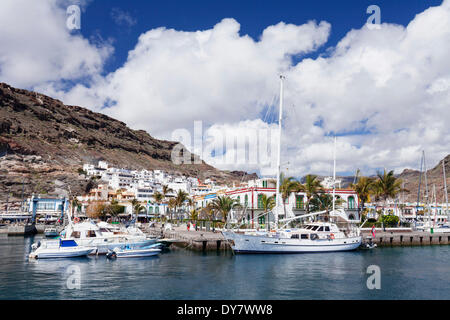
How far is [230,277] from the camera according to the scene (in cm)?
2667

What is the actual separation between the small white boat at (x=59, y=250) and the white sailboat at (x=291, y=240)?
16423 millimetres

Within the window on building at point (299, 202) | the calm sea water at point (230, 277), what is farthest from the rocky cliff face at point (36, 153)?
the calm sea water at point (230, 277)

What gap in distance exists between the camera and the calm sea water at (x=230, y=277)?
21984mm

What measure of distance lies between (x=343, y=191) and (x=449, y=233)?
57.9ft

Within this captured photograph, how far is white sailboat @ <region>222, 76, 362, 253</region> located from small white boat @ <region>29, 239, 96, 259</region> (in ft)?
53.9

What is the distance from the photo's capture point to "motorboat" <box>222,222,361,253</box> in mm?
38156

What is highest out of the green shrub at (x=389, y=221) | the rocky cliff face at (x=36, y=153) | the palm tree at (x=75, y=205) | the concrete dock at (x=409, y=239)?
the rocky cliff face at (x=36, y=153)

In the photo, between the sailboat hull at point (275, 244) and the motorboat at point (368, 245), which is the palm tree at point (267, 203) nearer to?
the sailboat hull at point (275, 244)

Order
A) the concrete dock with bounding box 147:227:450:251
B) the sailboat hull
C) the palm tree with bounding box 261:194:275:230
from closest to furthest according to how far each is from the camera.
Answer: the sailboat hull, the concrete dock with bounding box 147:227:450:251, the palm tree with bounding box 261:194:275:230

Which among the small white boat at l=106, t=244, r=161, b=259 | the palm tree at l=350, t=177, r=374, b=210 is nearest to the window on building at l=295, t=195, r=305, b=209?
the palm tree at l=350, t=177, r=374, b=210

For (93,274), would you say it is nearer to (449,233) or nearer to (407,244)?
(407,244)

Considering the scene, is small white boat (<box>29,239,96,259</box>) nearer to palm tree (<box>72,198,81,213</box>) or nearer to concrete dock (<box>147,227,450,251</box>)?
concrete dock (<box>147,227,450,251</box>)

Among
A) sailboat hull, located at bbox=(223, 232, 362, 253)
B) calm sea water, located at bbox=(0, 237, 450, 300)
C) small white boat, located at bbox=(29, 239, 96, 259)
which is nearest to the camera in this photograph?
calm sea water, located at bbox=(0, 237, 450, 300)
